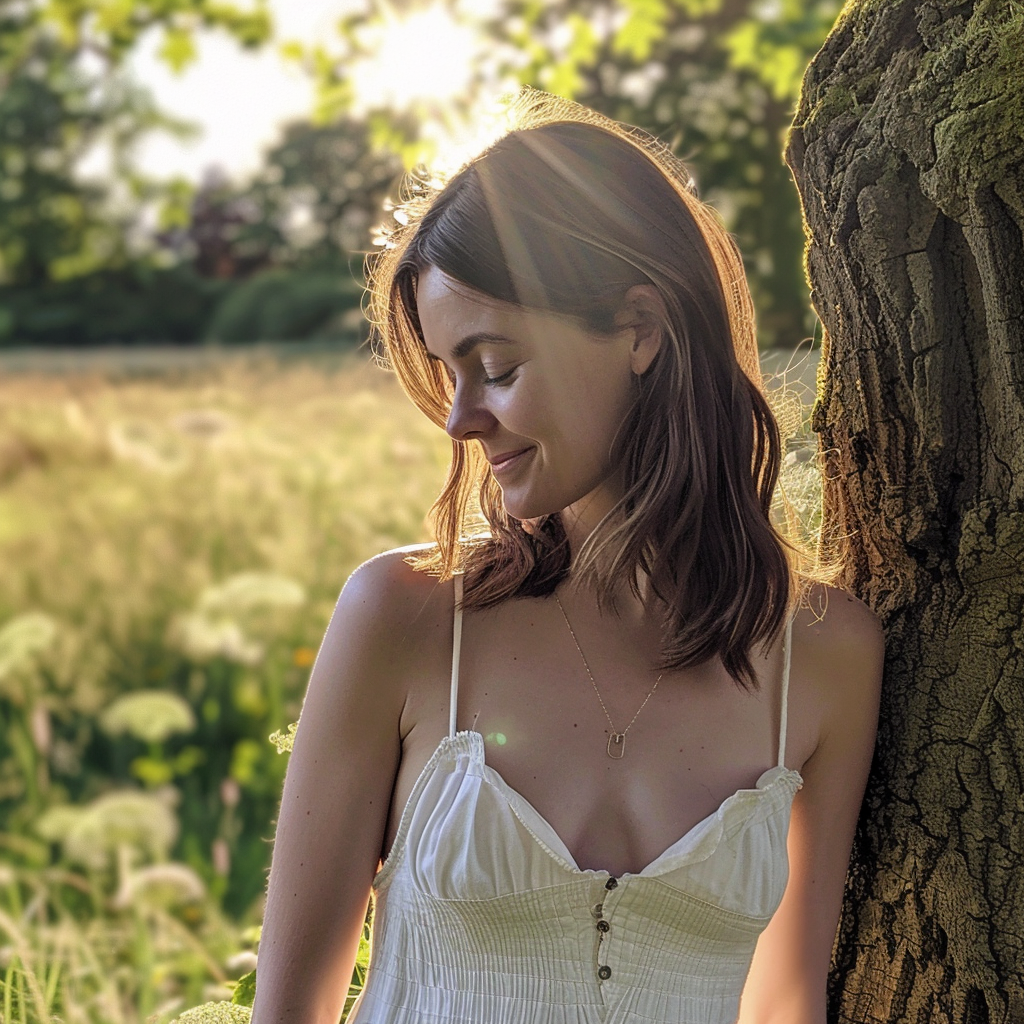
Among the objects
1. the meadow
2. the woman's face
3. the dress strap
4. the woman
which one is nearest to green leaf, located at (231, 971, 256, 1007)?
the woman

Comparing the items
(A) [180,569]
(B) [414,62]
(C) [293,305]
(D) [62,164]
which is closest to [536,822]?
(B) [414,62]

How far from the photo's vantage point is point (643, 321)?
162 cm

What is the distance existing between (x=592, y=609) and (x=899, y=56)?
77 centimetres

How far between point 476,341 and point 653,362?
25cm

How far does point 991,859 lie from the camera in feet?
5.22

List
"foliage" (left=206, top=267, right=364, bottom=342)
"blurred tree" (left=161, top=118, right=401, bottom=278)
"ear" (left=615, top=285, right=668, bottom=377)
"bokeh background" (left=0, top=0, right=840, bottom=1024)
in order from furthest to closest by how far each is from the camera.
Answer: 1. "foliage" (left=206, top=267, right=364, bottom=342)
2. "blurred tree" (left=161, top=118, right=401, bottom=278)
3. "bokeh background" (left=0, top=0, right=840, bottom=1024)
4. "ear" (left=615, top=285, right=668, bottom=377)

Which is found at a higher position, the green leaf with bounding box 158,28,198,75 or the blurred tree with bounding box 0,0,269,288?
the blurred tree with bounding box 0,0,269,288

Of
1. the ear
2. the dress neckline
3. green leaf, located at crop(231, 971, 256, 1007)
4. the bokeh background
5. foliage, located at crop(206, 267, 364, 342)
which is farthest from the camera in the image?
foliage, located at crop(206, 267, 364, 342)

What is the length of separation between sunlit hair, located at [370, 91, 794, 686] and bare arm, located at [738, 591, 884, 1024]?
0.32ft

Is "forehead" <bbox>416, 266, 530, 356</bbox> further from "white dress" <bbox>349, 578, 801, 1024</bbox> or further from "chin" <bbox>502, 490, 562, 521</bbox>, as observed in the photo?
"white dress" <bbox>349, 578, 801, 1024</bbox>

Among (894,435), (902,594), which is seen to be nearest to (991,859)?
(902,594)

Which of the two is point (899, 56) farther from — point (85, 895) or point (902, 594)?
point (85, 895)

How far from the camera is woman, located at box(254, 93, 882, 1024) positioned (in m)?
1.51

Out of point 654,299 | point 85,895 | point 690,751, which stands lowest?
point 85,895
